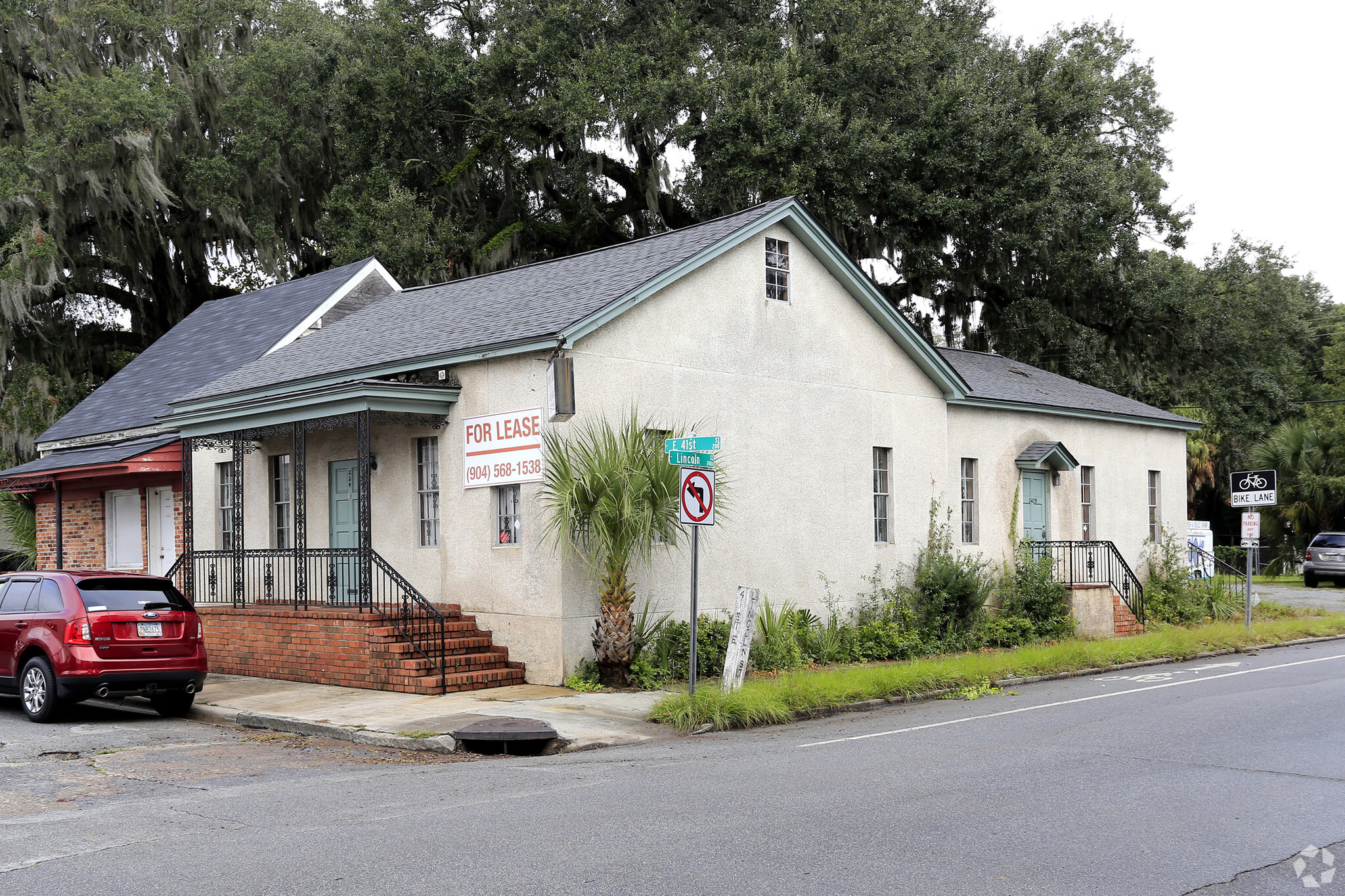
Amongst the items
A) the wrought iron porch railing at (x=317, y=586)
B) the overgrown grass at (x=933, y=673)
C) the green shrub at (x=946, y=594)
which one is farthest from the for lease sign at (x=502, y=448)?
the green shrub at (x=946, y=594)

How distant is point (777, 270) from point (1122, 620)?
10.2 meters

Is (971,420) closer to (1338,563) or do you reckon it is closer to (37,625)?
(37,625)

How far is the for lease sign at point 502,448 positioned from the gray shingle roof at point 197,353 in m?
8.12

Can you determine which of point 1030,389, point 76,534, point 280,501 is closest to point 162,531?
point 76,534

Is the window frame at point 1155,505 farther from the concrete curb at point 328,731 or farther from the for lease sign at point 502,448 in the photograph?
the concrete curb at point 328,731

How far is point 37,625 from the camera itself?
44.1 feet

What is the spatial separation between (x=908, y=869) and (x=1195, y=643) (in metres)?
15.0

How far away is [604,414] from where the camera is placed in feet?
52.4

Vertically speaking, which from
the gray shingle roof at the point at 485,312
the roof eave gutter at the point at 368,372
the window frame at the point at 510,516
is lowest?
the window frame at the point at 510,516

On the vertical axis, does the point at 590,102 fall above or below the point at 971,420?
above

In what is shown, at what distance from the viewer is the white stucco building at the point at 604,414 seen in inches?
626

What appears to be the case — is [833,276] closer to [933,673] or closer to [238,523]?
[933,673]

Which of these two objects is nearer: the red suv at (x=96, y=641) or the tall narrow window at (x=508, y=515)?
the red suv at (x=96, y=641)

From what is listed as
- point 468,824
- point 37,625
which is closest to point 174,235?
point 37,625
